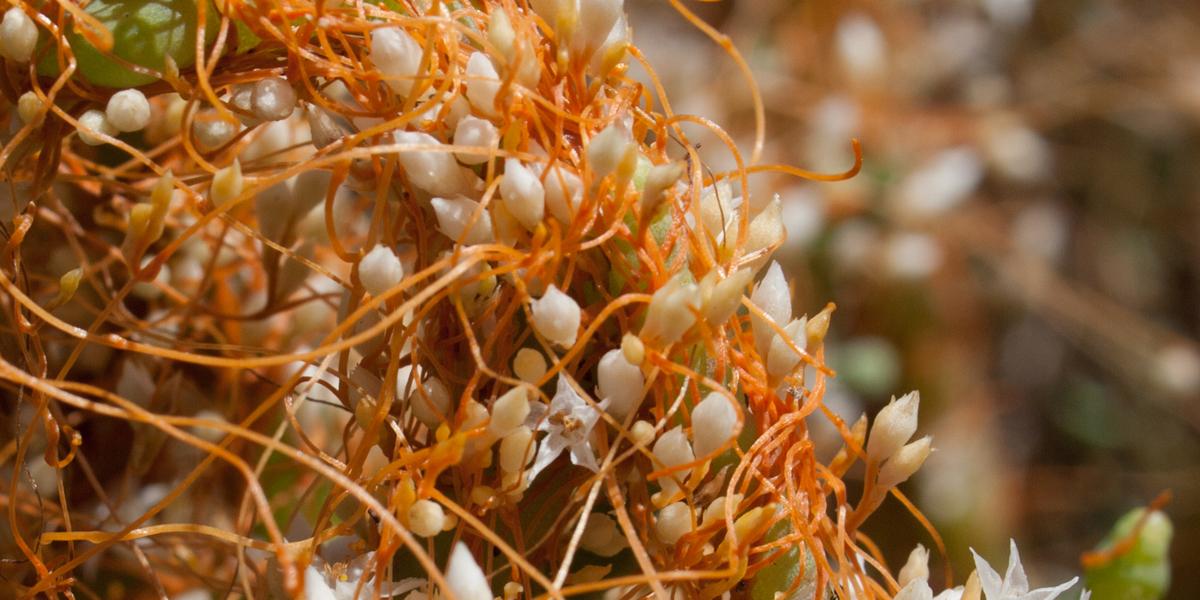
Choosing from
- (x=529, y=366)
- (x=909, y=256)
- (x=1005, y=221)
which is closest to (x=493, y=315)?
(x=529, y=366)

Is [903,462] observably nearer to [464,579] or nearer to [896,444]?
[896,444]

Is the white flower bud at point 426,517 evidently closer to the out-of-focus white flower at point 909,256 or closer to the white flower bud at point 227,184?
the white flower bud at point 227,184

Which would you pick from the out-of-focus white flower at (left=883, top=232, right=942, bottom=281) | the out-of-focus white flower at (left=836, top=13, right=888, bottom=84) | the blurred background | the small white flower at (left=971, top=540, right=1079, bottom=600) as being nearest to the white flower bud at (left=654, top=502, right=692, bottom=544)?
the small white flower at (left=971, top=540, right=1079, bottom=600)

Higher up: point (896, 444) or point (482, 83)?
point (482, 83)

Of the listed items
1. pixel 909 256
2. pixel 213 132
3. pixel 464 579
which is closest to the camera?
pixel 464 579

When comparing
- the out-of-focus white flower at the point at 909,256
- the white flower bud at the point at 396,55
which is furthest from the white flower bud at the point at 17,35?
the out-of-focus white flower at the point at 909,256

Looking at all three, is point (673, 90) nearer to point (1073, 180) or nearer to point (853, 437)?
point (1073, 180)

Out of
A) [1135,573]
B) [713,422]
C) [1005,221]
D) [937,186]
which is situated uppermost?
[713,422]
